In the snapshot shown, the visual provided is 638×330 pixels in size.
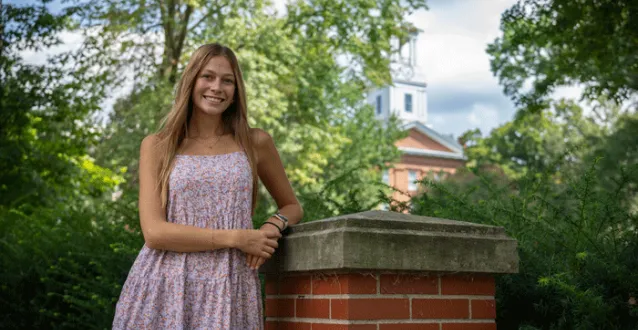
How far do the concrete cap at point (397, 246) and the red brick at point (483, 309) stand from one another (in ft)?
0.44

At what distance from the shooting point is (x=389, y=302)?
2484 mm

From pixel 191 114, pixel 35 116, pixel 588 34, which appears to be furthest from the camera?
pixel 35 116

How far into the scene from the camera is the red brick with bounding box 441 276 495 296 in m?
2.63

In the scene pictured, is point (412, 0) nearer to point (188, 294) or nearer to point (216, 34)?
point (216, 34)

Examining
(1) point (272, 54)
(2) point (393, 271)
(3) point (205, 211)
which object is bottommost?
(2) point (393, 271)

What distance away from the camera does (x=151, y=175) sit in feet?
9.54

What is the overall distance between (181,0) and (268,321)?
1637cm

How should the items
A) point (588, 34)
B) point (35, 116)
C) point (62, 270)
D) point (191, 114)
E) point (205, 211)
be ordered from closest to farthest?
point (205, 211), point (191, 114), point (62, 270), point (588, 34), point (35, 116)

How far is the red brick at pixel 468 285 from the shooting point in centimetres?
263

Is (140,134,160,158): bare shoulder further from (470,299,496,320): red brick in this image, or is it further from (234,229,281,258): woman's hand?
(470,299,496,320): red brick

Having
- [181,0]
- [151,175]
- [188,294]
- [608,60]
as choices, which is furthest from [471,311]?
[181,0]

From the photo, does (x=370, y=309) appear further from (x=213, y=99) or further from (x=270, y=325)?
(x=213, y=99)

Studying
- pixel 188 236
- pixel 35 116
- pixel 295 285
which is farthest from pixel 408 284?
pixel 35 116

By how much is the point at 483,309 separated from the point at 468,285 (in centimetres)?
12
